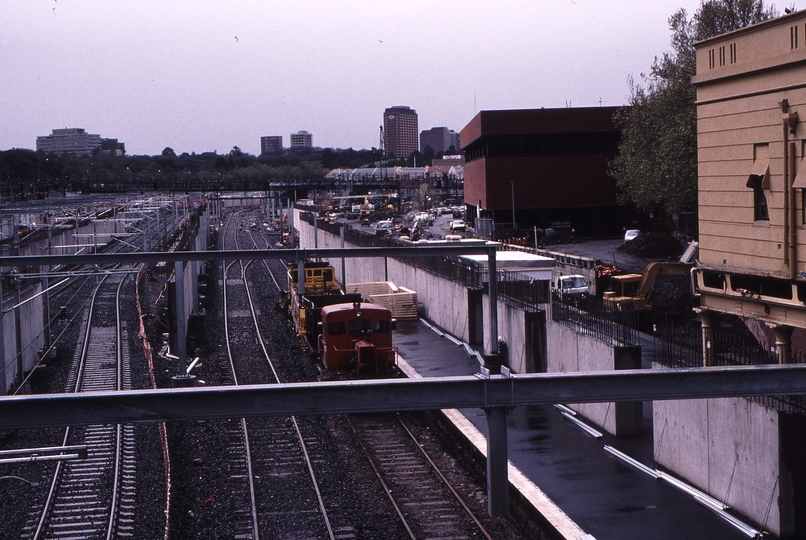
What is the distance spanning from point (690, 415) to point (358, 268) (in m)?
33.7

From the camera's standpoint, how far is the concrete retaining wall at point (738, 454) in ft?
30.0

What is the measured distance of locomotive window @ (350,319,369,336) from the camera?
20969 mm

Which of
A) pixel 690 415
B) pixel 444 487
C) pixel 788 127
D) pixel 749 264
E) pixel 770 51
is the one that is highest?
pixel 770 51

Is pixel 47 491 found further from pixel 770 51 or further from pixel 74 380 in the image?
pixel 770 51

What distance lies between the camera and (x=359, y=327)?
21016 millimetres

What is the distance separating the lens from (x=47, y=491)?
41.4 feet

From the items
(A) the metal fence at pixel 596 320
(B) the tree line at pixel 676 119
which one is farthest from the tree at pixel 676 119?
(A) the metal fence at pixel 596 320

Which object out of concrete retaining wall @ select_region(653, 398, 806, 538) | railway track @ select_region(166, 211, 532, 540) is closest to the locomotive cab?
railway track @ select_region(166, 211, 532, 540)

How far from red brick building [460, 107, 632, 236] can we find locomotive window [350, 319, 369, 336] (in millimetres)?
32767

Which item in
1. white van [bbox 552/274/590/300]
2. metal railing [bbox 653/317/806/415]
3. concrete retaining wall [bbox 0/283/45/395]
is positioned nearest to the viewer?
metal railing [bbox 653/317/806/415]

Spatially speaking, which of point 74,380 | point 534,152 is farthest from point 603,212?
point 74,380

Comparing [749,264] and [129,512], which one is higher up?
[749,264]

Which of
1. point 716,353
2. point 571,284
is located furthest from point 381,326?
point 716,353

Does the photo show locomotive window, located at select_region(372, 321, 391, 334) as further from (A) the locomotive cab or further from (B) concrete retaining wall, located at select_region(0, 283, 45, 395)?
(B) concrete retaining wall, located at select_region(0, 283, 45, 395)
